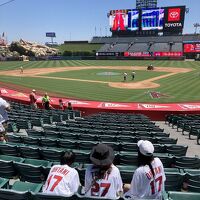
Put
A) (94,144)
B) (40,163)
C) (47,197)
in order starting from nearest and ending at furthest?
(47,197)
(40,163)
(94,144)

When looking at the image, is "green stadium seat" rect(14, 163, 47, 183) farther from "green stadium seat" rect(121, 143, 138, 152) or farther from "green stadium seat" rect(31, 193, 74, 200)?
"green stadium seat" rect(121, 143, 138, 152)

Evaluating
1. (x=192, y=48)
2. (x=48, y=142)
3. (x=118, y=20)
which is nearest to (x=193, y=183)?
(x=48, y=142)

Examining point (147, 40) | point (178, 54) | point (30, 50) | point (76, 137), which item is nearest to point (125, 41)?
point (147, 40)

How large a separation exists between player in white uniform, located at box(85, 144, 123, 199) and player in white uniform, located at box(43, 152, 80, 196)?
1.13 feet

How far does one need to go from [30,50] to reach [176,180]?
375 ft

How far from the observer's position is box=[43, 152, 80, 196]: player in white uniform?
440 centimetres

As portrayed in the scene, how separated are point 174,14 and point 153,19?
6968 mm

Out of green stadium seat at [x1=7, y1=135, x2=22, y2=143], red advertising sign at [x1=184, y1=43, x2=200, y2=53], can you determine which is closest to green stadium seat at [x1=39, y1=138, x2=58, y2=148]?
green stadium seat at [x1=7, y1=135, x2=22, y2=143]

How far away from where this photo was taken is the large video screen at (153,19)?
297 ft

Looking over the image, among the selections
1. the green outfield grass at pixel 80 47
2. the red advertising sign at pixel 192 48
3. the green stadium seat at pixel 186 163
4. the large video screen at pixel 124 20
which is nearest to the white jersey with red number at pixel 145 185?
the green stadium seat at pixel 186 163

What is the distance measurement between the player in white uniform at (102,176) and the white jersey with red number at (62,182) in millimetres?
344

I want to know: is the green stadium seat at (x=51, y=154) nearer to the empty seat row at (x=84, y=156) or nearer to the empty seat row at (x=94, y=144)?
the empty seat row at (x=84, y=156)

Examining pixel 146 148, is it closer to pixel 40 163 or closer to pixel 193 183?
pixel 193 183

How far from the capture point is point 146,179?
4.54 m
